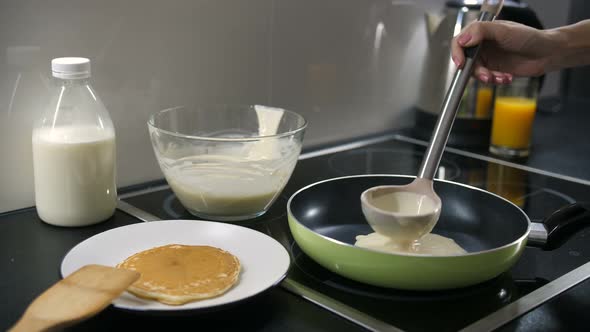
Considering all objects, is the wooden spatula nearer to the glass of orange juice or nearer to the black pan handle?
the black pan handle

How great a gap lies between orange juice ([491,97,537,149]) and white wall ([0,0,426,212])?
0.78 ft

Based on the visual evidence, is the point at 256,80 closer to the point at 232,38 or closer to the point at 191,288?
the point at 232,38

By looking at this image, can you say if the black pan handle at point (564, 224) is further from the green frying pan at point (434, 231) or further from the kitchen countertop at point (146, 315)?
the kitchen countertop at point (146, 315)

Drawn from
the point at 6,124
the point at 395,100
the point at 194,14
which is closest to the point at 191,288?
the point at 6,124

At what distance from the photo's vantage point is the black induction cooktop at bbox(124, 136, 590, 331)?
0.74 metres

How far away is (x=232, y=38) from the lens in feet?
3.89

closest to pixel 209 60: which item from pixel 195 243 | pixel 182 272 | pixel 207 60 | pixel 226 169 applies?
pixel 207 60

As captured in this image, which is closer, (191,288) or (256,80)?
(191,288)

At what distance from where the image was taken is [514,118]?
1.40 meters

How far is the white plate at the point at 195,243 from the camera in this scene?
2.23 ft

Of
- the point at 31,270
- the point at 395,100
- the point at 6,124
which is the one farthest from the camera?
the point at 395,100

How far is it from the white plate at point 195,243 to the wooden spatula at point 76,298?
0.02 m

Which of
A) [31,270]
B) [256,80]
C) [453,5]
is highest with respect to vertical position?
[453,5]

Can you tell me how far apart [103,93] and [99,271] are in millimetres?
432
